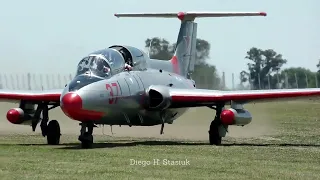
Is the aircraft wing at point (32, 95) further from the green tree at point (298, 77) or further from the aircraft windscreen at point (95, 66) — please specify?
the green tree at point (298, 77)

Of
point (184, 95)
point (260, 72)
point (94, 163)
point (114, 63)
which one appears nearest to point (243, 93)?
point (184, 95)

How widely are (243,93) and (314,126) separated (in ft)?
43.9

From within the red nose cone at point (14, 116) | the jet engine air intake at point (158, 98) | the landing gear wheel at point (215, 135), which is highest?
the jet engine air intake at point (158, 98)

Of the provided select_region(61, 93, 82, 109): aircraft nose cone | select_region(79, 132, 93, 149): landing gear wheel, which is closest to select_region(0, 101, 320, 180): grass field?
select_region(79, 132, 93, 149): landing gear wheel

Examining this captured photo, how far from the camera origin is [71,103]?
2442 cm

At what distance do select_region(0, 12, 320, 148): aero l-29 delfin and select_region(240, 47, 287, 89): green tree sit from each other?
44.9 m

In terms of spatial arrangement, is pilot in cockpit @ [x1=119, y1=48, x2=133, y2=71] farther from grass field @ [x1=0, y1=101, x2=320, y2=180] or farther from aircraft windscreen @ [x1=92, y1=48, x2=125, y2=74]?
grass field @ [x1=0, y1=101, x2=320, y2=180]

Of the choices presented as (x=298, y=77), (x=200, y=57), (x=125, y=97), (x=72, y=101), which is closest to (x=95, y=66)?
(x=125, y=97)

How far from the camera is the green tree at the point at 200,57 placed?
46375mm

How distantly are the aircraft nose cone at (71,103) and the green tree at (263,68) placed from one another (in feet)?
166

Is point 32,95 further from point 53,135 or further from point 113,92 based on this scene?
point 113,92

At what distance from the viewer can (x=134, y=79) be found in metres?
28.3

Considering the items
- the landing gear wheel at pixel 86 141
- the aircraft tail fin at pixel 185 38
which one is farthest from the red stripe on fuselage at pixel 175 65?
the landing gear wheel at pixel 86 141

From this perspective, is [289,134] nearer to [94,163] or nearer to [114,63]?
[114,63]
